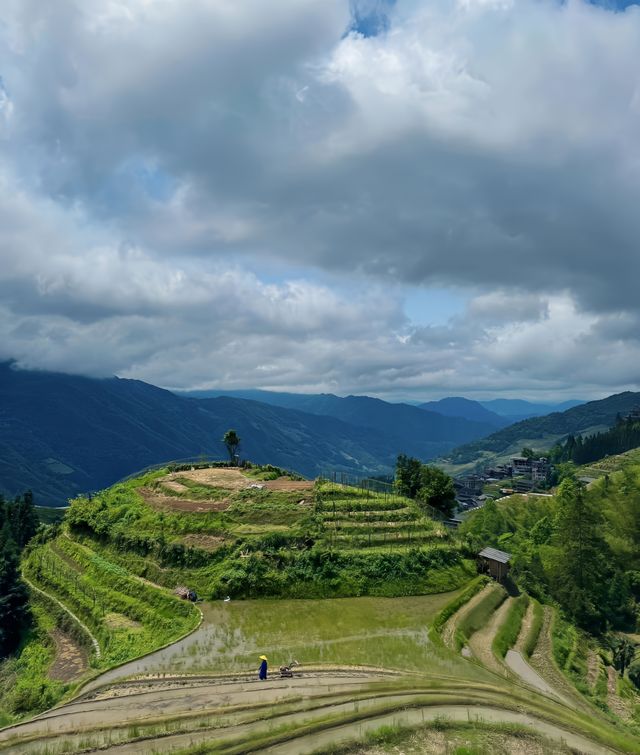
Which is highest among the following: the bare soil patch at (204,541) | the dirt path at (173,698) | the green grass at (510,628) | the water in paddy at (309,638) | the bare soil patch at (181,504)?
the bare soil patch at (181,504)

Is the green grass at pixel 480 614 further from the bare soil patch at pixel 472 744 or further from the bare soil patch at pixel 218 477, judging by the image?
the bare soil patch at pixel 218 477

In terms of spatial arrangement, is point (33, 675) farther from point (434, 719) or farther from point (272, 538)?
point (434, 719)

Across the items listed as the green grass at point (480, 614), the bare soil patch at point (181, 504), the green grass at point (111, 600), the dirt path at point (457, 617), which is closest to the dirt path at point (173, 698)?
the green grass at point (111, 600)

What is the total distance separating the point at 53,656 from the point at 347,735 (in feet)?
94.4

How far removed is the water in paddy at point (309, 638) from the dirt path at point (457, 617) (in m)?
1.52

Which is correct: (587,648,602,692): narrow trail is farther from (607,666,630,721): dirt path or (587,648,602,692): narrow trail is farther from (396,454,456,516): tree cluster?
(396,454,456,516): tree cluster

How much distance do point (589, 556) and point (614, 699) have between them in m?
23.5

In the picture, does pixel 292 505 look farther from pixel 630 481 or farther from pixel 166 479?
pixel 630 481

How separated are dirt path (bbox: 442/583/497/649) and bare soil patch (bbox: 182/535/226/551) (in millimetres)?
23788

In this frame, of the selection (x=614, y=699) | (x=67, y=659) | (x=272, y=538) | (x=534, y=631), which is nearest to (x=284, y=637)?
(x=272, y=538)

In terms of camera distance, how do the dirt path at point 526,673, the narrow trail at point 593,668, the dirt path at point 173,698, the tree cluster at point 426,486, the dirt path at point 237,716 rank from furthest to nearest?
the tree cluster at point 426,486 < the narrow trail at point 593,668 < the dirt path at point 526,673 < the dirt path at point 173,698 < the dirt path at point 237,716

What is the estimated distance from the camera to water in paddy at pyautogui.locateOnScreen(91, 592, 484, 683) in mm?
34562

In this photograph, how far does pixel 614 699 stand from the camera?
3850 centimetres

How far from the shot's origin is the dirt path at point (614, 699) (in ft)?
117
